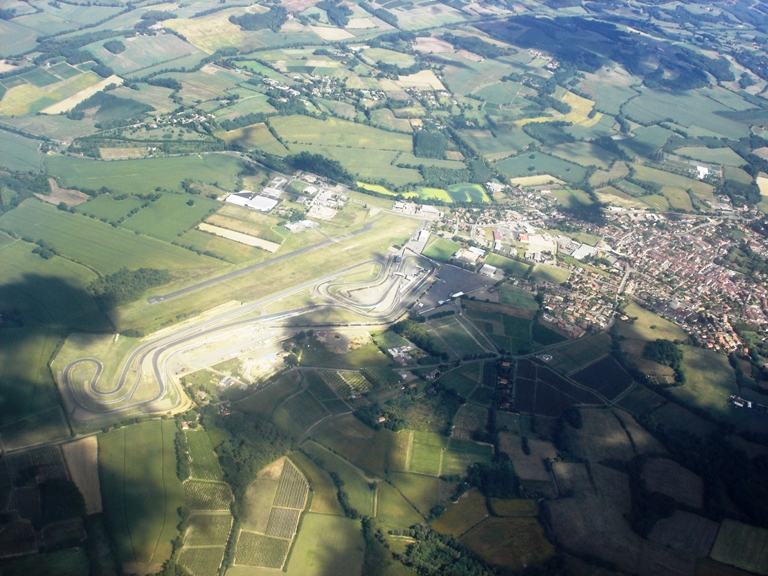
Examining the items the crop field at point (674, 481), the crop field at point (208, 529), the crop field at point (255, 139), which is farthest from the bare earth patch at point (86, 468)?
the crop field at point (255, 139)

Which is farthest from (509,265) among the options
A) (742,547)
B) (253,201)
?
(742,547)

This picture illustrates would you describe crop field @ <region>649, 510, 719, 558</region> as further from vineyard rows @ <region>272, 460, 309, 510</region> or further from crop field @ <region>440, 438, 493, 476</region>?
vineyard rows @ <region>272, 460, 309, 510</region>

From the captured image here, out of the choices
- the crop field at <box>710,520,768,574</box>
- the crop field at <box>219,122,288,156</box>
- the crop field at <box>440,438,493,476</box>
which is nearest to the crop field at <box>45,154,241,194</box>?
the crop field at <box>219,122,288,156</box>

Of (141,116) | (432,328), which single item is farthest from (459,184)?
(141,116)

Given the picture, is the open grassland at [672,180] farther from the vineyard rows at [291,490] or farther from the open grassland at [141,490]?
the open grassland at [141,490]

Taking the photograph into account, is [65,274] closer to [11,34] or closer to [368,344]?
[368,344]

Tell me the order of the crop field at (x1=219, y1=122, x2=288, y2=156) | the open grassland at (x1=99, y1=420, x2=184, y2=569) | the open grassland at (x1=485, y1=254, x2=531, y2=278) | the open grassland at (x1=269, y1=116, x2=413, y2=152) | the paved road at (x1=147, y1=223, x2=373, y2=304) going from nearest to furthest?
the open grassland at (x1=99, y1=420, x2=184, y2=569) < the paved road at (x1=147, y1=223, x2=373, y2=304) < the open grassland at (x1=485, y1=254, x2=531, y2=278) < the crop field at (x1=219, y1=122, x2=288, y2=156) < the open grassland at (x1=269, y1=116, x2=413, y2=152)
